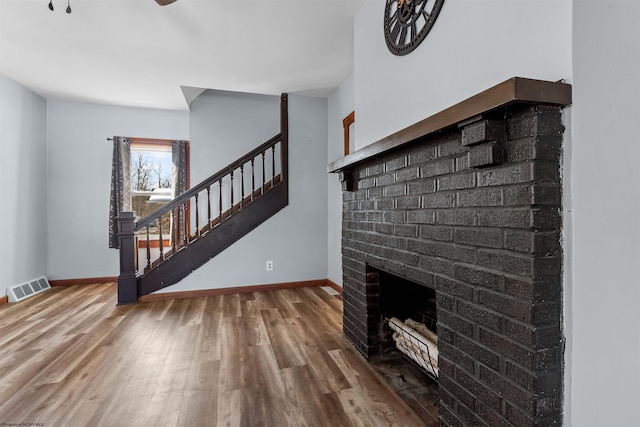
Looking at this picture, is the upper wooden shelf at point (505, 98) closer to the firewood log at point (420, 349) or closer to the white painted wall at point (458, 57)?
the white painted wall at point (458, 57)

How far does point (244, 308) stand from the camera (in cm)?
321

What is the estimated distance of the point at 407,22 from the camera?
1.68 meters

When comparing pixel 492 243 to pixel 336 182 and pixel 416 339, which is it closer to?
pixel 416 339

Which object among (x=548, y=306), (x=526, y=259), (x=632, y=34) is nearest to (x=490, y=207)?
(x=526, y=259)

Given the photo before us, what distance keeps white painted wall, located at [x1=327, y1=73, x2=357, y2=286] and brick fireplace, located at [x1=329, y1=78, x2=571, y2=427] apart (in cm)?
215

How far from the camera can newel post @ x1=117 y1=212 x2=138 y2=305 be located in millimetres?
3350

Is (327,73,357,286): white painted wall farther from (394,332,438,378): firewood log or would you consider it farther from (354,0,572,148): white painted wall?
(394,332,438,378): firewood log

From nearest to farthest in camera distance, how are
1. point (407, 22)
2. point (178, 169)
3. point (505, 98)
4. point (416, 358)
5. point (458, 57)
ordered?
point (505, 98), point (458, 57), point (407, 22), point (416, 358), point (178, 169)

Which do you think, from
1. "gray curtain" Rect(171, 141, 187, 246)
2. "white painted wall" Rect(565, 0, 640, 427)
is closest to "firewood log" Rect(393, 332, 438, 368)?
"white painted wall" Rect(565, 0, 640, 427)

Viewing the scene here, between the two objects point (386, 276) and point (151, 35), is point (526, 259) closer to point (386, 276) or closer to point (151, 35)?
point (386, 276)

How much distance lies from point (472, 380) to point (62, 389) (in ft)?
7.07

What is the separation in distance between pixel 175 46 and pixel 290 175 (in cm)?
186

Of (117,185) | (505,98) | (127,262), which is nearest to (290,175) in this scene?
(127,262)

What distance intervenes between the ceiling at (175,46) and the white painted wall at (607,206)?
1793mm
